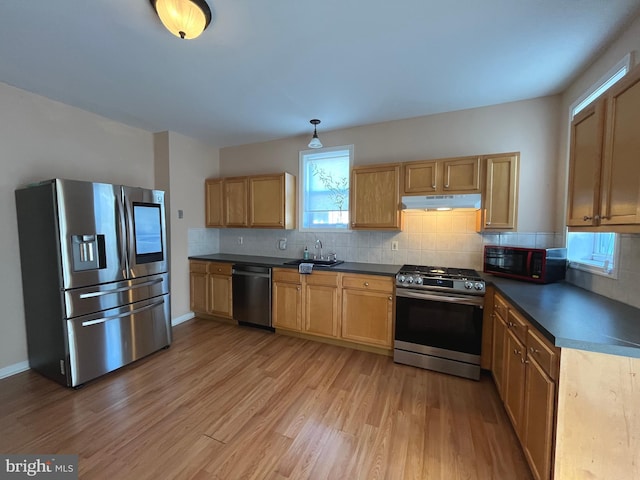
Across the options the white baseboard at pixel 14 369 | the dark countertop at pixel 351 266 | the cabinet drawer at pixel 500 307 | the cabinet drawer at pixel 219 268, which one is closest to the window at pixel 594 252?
the cabinet drawer at pixel 500 307

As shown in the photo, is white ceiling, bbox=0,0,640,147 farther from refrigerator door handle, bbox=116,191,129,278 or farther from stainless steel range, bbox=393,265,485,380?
stainless steel range, bbox=393,265,485,380

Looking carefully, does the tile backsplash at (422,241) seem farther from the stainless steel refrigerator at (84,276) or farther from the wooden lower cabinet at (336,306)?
the stainless steel refrigerator at (84,276)

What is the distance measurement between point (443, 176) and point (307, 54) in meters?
1.70

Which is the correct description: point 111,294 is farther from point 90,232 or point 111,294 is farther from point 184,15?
point 184,15

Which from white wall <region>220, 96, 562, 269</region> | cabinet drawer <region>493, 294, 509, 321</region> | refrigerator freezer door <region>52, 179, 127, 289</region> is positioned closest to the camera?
cabinet drawer <region>493, 294, 509, 321</region>

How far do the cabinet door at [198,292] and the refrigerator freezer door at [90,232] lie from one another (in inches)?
48.3

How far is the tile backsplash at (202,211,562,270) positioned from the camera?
9.22ft

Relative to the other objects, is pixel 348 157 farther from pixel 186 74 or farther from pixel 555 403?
pixel 555 403

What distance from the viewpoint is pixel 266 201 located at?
3.62 metres

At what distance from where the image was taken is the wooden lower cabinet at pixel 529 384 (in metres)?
1.21

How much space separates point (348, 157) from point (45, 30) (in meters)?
2.82

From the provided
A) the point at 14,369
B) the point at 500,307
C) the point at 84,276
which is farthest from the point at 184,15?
the point at 14,369

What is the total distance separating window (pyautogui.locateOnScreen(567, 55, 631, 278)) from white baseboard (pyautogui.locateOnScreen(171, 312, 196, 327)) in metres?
4.49

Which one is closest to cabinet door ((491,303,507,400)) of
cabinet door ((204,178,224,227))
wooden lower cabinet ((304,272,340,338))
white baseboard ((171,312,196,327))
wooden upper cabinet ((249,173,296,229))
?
wooden lower cabinet ((304,272,340,338))
